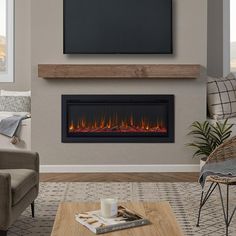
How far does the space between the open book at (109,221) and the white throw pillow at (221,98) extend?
3.19 metres

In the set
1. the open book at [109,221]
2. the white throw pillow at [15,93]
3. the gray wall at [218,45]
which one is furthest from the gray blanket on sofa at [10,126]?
the open book at [109,221]

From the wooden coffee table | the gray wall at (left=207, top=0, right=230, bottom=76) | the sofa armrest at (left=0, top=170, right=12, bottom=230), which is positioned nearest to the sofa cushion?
the sofa armrest at (left=0, top=170, right=12, bottom=230)

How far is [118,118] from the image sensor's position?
20.0ft

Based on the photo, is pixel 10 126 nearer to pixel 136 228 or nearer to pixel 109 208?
pixel 109 208

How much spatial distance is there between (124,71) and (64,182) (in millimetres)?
1305

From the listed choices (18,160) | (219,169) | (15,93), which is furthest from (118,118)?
(219,169)

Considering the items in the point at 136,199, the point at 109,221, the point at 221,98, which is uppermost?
the point at 221,98

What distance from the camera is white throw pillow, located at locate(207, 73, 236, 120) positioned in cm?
604

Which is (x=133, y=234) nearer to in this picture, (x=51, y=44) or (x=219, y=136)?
(x=219, y=136)

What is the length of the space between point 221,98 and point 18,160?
8.83 feet

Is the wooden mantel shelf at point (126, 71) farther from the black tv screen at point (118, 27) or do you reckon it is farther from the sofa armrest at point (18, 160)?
the sofa armrest at point (18, 160)

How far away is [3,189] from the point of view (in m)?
3.42

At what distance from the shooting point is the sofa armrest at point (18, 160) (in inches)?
164

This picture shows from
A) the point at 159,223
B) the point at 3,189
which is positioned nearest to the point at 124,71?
the point at 3,189
